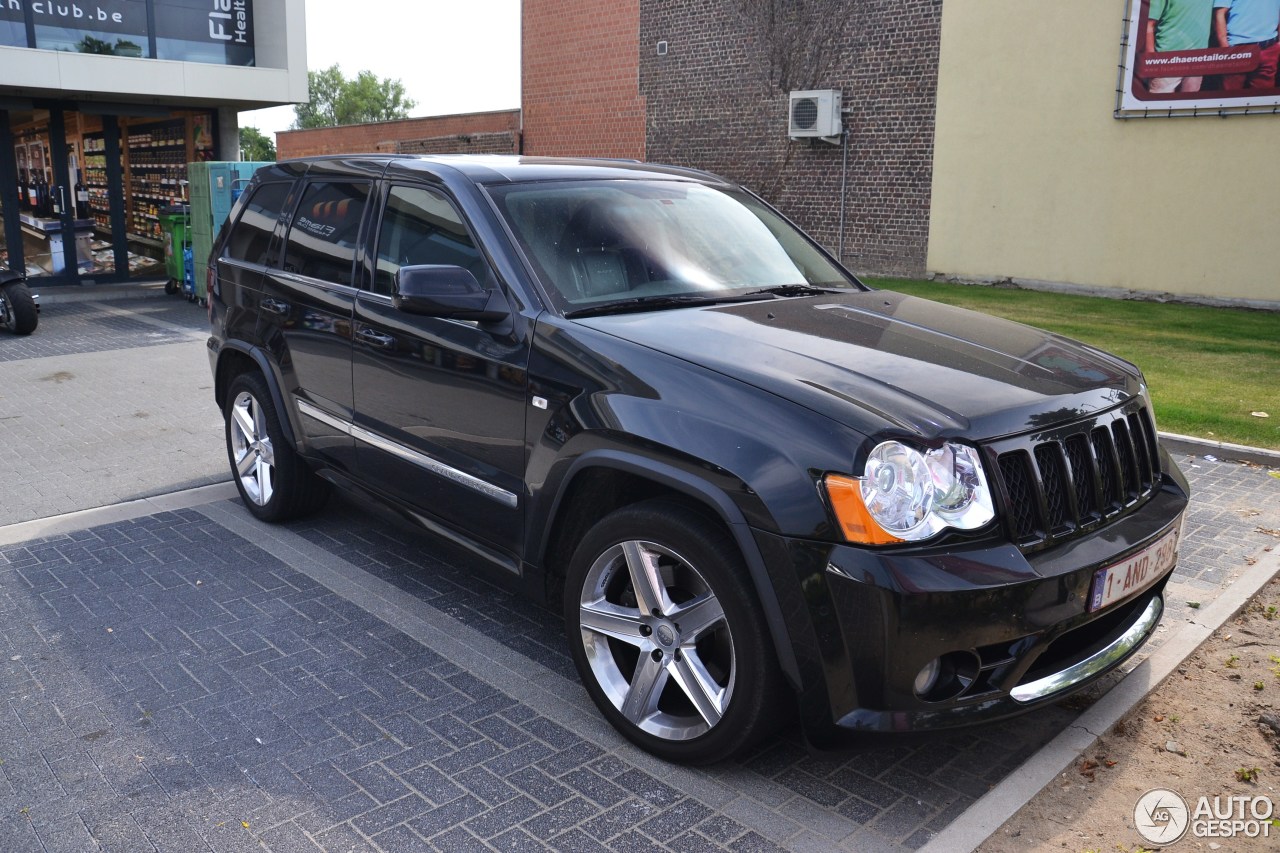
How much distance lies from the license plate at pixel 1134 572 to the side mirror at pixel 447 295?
2.15 metres

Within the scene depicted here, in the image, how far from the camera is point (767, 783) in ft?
10.9

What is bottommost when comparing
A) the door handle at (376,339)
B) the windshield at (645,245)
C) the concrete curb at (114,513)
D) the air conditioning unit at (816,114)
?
the concrete curb at (114,513)

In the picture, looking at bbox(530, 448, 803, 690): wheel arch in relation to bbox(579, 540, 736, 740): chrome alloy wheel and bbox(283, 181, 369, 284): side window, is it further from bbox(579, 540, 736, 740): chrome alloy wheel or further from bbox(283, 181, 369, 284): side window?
bbox(283, 181, 369, 284): side window

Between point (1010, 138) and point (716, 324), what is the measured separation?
15.8 m

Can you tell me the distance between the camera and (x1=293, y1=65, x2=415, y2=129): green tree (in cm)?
11906

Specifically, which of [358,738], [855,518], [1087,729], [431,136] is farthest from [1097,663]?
[431,136]

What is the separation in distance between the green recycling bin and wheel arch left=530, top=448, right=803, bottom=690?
14.8 metres

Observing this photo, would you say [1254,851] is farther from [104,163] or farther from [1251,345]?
[104,163]

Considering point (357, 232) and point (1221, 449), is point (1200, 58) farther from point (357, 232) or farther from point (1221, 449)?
point (357, 232)

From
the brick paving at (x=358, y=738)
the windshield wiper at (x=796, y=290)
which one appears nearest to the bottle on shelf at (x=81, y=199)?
the brick paving at (x=358, y=738)

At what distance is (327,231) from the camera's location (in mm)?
5105

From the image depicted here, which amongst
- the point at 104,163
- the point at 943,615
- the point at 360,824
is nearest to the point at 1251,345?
the point at 943,615

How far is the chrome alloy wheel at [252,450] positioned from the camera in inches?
224

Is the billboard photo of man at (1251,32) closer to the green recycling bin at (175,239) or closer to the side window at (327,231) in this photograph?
the side window at (327,231)
